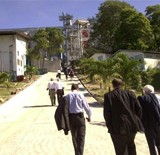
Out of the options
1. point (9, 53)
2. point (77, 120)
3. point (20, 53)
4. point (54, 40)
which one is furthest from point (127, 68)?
point (54, 40)

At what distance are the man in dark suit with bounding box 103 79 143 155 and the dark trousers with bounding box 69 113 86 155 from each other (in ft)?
5.52

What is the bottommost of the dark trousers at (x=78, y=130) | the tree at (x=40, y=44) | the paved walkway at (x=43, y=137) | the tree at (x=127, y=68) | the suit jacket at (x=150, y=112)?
the paved walkway at (x=43, y=137)

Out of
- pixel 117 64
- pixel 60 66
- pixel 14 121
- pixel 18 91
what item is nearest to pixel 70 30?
pixel 60 66

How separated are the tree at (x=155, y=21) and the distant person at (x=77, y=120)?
51948 mm

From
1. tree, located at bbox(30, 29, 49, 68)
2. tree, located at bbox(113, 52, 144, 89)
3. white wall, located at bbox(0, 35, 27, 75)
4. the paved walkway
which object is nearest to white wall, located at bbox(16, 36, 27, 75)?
white wall, located at bbox(0, 35, 27, 75)

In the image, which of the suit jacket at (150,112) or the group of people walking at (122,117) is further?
the suit jacket at (150,112)

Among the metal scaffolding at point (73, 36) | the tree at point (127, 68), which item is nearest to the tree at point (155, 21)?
the tree at point (127, 68)

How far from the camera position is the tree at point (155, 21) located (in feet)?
202

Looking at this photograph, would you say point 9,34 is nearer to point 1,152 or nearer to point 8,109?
point 8,109

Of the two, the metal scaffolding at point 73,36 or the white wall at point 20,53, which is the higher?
the metal scaffolding at point 73,36

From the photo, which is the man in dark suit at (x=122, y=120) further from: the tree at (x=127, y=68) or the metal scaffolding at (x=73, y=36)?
the metal scaffolding at (x=73, y=36)

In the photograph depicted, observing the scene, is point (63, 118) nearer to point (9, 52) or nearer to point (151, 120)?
point (151, 120)

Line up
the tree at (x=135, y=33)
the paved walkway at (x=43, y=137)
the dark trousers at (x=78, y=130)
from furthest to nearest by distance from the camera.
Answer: the tree at (x=135, y=33)
the paved walkway at (x=43, y=137)
the dark trousers at (x=78, y=130)

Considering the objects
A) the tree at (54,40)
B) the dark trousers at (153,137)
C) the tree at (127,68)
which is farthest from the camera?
the tree at (54,40)
